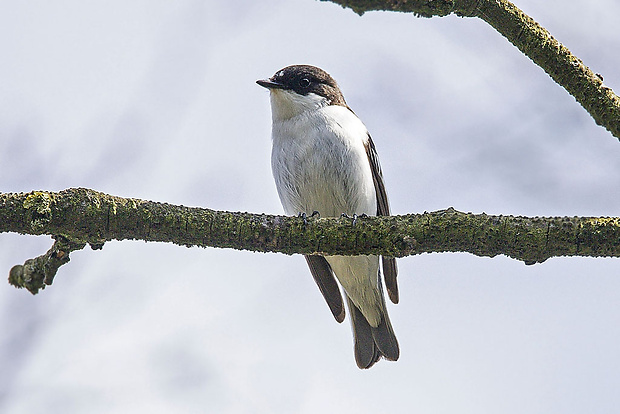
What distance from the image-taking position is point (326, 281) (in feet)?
22.7

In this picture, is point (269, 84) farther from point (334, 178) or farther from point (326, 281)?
point (326, 281)

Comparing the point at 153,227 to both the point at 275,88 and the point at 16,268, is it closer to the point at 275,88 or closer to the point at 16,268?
the point at 16,268

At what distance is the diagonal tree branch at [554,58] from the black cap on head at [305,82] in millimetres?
3335

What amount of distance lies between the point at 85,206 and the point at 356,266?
13.1 feet

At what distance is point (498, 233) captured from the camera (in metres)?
3.07

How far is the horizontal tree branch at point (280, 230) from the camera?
2.98m

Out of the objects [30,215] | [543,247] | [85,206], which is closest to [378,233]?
[543,247]

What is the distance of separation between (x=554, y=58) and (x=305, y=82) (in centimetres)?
357

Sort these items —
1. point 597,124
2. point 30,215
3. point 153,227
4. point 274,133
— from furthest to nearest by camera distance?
point 274,133
point 597,124
point 153,227
point 30,215

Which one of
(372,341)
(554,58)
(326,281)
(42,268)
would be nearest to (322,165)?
(326,281)

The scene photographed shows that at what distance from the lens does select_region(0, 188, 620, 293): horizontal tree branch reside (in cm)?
298

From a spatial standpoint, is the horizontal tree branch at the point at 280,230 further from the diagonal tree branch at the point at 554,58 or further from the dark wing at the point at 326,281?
the dark wing at the point at 326,281

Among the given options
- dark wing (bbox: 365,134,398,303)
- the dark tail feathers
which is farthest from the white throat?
the dark tail feathers

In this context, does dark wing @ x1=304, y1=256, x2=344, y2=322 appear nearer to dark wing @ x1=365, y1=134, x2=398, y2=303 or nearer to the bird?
the bird
